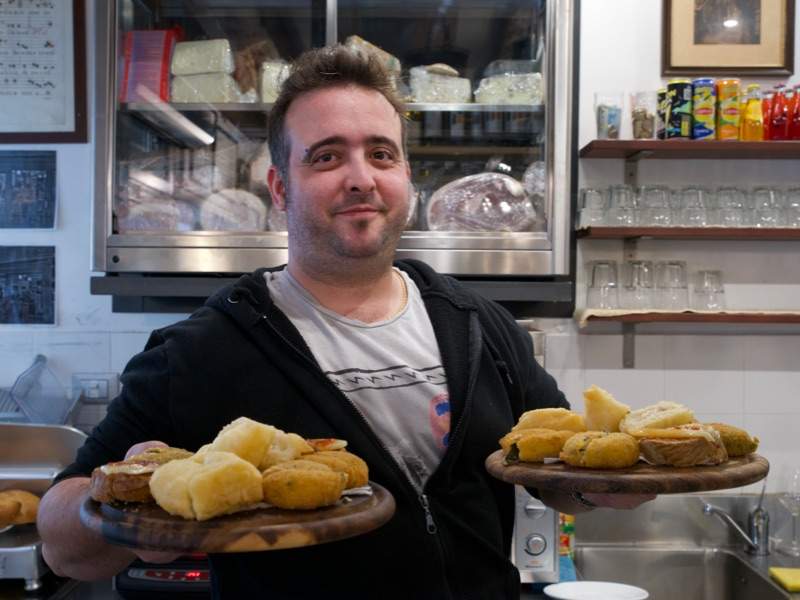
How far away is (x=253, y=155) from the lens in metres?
2.77

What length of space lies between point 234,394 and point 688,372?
75.2 inches

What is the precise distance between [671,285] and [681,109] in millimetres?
520

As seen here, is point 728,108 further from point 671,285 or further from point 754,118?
point 671,285

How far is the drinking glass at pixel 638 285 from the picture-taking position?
2.70m

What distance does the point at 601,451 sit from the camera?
1155 mm

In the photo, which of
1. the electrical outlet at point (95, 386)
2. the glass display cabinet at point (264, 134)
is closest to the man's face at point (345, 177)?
the glass display cabinet at point (264, 134)

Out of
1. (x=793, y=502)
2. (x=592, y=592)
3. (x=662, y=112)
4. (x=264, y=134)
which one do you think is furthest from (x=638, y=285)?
(x=264, y=134)

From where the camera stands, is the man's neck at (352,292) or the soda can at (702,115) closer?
the man's neck at (352,292)

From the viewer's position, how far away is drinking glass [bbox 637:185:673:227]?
2.66 m

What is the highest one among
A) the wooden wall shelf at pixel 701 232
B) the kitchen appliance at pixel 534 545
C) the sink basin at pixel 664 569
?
the wooden wall shelf at pixel 701 232

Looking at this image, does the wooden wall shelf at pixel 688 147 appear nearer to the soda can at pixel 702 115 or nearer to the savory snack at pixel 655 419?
the soda can at pixel 702 115

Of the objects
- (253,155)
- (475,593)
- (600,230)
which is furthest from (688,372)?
(475,593)

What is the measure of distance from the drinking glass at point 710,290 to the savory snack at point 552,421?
1553mm

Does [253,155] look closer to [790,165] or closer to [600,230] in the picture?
[600,230]
